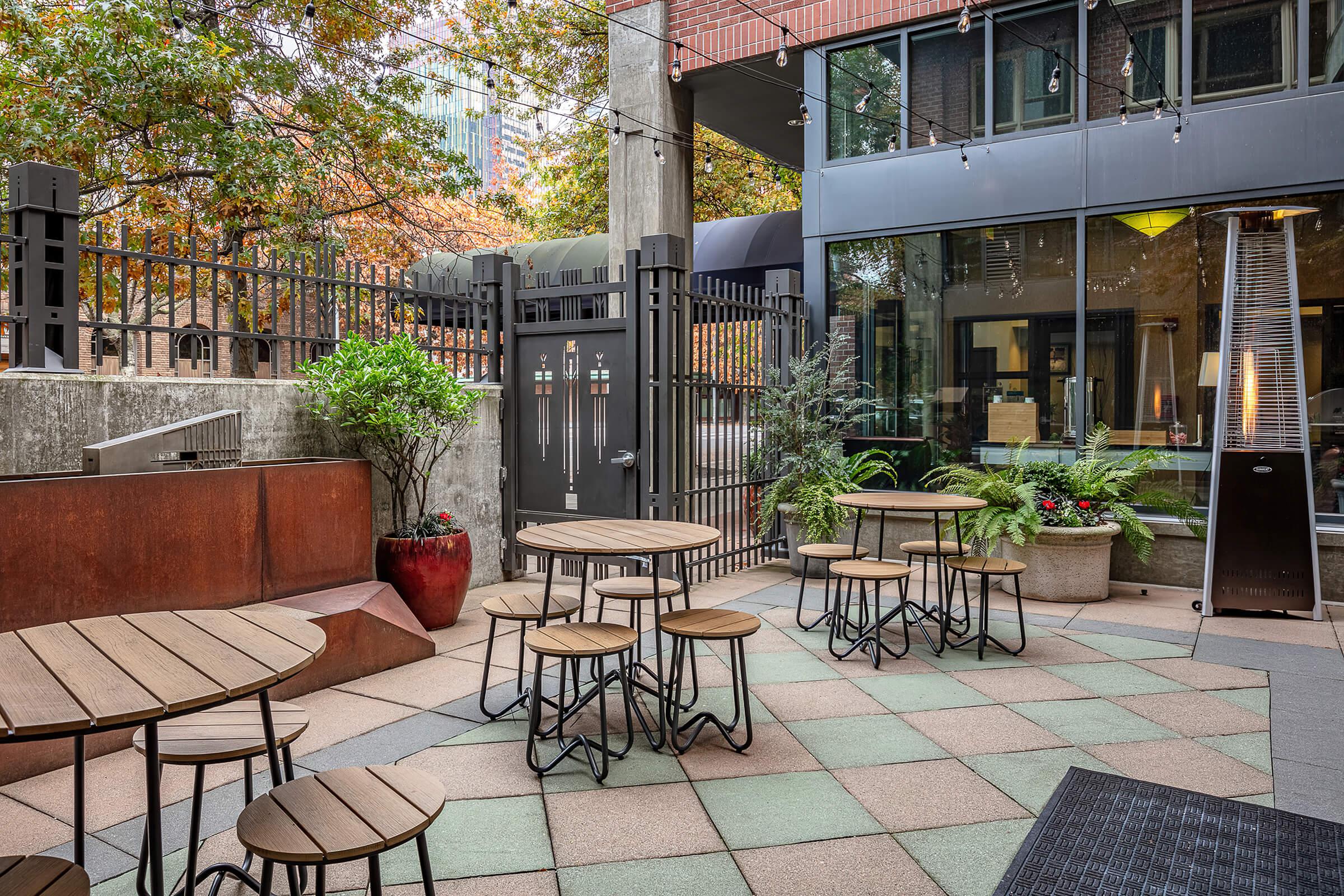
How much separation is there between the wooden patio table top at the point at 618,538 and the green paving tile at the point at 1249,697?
9.57 feet

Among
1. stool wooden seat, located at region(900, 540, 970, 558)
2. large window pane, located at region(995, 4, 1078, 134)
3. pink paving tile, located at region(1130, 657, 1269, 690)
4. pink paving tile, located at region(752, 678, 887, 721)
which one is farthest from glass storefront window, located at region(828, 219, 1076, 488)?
pink paving tile, located at region(752, 678, 887, 721)

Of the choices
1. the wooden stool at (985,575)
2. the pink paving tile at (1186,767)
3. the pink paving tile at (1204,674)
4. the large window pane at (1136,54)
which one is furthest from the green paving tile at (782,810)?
the large window pane at (1136,54)

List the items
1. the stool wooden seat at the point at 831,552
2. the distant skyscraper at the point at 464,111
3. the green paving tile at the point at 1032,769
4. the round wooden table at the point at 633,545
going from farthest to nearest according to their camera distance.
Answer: the distant skyscraper at the point at 464,111 < the stool wooden seat at the point at 831,552 < the round wooden table at the point at 633,545 < the green paving tile at the point at 1032,769

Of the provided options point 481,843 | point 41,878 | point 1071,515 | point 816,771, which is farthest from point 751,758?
point 1071,515

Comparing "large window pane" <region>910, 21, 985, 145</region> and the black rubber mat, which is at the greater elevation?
"large window pane" <region>910, 21, 985, 145</region>

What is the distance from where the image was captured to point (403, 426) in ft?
18.9

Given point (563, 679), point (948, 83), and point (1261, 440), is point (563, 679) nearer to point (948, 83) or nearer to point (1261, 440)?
point (1261, 440)

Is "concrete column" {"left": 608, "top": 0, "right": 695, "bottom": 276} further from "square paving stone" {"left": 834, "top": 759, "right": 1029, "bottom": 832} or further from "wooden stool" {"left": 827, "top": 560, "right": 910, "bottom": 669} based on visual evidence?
"square paving stone" {"left": 834, "top": 759, "right": 1029, "bottom": 832}

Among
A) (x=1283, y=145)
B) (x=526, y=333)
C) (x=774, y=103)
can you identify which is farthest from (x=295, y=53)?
(x=1283, y=145)

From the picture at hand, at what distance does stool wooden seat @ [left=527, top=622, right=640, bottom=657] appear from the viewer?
349 centimetres

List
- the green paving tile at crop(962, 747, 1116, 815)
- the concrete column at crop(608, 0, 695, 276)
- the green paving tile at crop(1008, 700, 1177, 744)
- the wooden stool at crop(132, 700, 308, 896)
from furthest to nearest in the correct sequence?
the concrete column at crop(608, 0, 695, 276) < the green paving tile at crop(1008, 700, 1177, 744) < the green paving tile at crop(962, 747, 1116, 815) < the wooden stool at crop(132, 700, 308, 896)

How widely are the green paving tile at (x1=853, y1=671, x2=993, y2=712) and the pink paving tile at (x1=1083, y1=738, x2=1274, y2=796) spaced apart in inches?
30.6

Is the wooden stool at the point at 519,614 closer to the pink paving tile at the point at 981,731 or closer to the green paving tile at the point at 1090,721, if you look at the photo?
the pink paving tile at the point at 981,731

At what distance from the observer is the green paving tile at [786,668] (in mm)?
4977
